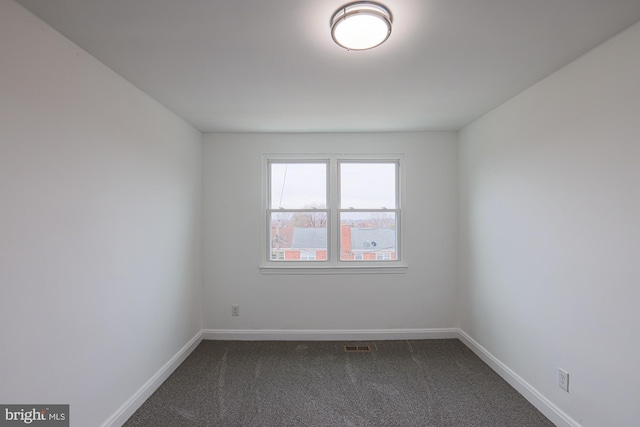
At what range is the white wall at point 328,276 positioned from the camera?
144 inches

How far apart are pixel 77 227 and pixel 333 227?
2.52 m

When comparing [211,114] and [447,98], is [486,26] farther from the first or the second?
[211,114]

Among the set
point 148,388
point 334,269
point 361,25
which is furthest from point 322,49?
point 148,388

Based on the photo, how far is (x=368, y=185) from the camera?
3.78 m

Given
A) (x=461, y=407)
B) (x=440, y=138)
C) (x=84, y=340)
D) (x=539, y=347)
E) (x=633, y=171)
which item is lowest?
(x=461, y=407)

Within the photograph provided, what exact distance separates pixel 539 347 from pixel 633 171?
1443 mm

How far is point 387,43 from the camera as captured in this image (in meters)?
1.76

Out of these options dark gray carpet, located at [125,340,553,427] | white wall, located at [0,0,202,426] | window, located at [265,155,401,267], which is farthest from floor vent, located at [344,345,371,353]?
white wall, located at [0,0,202,426]

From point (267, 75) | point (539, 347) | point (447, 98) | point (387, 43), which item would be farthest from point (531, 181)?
point (267, 75)

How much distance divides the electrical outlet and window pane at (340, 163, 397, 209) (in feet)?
7.16

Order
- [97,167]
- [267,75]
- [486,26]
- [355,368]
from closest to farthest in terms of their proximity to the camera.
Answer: [486,26] → [97,167] → [267,75] → [355,368]

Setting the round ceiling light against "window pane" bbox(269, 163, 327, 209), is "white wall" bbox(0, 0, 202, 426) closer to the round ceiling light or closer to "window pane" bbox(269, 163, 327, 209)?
"window pane" bbox(269, 163, 327, 209)

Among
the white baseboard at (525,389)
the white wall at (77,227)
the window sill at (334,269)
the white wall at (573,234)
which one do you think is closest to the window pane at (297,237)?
the window sill at (334,269)

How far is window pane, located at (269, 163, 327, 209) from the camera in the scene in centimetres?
376
